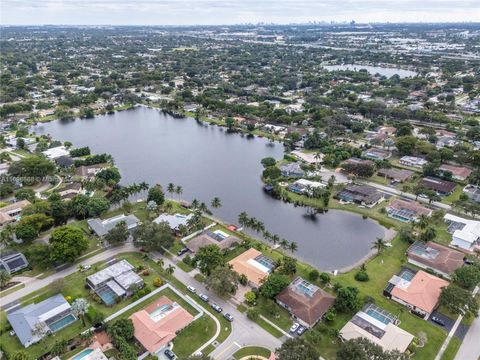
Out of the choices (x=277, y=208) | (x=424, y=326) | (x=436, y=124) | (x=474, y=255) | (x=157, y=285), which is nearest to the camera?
(x=424, y=326)

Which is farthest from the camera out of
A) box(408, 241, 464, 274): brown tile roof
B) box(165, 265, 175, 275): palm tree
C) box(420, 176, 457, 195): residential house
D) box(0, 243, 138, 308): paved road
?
box(420, 176, 457, 195): residential house

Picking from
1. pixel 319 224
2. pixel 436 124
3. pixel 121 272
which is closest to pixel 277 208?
pixel 319 224

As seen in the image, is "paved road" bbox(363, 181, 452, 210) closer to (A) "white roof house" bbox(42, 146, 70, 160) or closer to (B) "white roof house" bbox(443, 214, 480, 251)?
(B) "white roof house" bbox(443, 214, 480, 251)

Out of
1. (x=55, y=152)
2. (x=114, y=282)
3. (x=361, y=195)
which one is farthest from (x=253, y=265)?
(x=55, y=152)

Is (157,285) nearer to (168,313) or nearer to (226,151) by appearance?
(168,313)

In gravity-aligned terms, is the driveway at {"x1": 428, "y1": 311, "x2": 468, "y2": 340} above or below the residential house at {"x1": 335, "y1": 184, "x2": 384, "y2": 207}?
below

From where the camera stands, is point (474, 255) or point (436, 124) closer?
point (474, 255)

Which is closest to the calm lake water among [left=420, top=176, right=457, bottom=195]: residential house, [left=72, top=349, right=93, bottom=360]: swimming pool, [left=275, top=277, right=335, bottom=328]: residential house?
[left=275, top=277, right=335, bottom=328]: residential house
